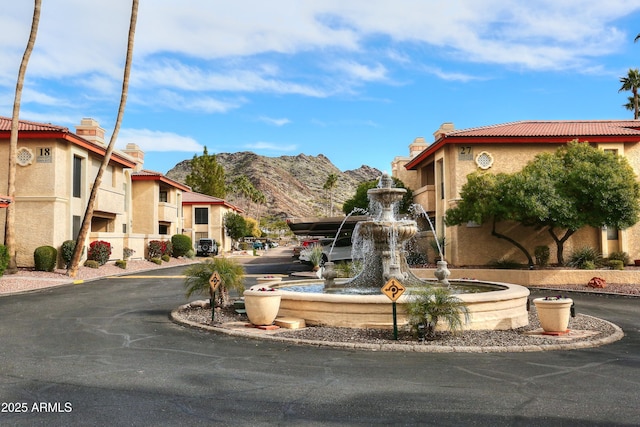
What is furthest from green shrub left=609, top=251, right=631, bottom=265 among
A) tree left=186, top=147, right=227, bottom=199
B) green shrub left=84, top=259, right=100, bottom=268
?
tree left=186, top=147, right=227, bottom=199

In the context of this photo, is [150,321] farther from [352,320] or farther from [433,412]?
[433,412]

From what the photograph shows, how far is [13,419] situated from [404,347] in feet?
21.1

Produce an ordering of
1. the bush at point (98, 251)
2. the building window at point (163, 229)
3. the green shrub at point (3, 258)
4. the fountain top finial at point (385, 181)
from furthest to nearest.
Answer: the building window at point (163, 229) < the bush at point (98, 251) < the green shrub at point (3, 258) < the fountain top finial at point (385, 181)

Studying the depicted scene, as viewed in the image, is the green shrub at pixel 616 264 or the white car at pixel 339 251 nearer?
the green shrub at pixel 616 264

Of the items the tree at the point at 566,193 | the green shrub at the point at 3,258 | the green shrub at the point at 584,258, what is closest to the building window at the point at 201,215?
the green shrub at the point at 3,258

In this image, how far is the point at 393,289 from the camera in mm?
10836

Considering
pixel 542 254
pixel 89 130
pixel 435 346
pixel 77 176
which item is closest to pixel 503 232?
pixel 542 254

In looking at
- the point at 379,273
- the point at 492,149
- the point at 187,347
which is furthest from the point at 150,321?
the point at 492,149

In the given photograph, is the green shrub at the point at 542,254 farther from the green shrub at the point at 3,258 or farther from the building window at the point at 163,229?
the building window at the point at 163,229

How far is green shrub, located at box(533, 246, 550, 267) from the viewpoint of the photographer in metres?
27.3

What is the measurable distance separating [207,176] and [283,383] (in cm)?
7875

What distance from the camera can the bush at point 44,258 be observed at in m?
28.4

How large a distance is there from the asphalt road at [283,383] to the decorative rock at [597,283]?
12203 mm

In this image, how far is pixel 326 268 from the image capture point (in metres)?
15.9
